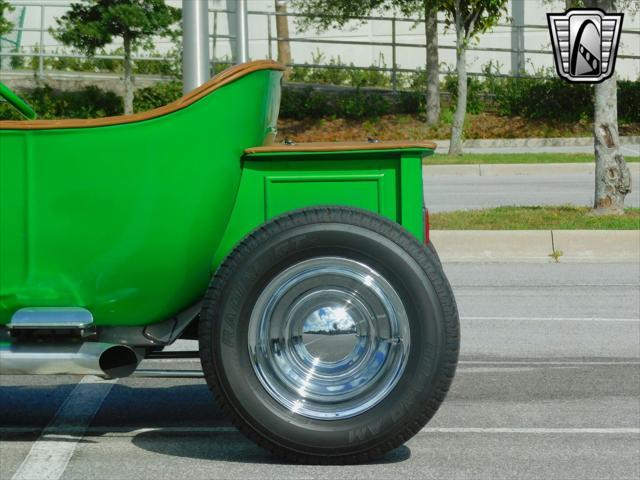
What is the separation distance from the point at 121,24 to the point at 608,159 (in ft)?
50.6

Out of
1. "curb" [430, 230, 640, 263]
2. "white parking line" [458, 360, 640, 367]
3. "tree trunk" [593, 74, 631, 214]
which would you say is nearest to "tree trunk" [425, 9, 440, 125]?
"tree trunk" [593, 74, 631, 214]

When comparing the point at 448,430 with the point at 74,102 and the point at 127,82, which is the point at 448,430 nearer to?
the point at 127,82

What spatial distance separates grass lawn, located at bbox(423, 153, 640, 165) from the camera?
20.5 m

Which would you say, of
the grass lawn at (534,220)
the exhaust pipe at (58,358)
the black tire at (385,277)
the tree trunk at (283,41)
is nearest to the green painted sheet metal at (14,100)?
the exhaust pipe at (58,358)

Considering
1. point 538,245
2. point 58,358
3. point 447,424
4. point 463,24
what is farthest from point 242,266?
point 463,24

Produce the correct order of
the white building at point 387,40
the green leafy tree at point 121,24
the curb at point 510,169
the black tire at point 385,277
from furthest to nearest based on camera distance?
the white building at point 387,40 → the green leafy tree at point 121,24 → the curb at point 510,169 → the black tire at point 385,277

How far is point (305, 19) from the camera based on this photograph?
1122 inches

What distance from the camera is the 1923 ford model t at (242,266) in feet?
13.3

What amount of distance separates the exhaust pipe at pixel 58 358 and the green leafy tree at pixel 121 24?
21.8m

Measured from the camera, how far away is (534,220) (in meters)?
12.0

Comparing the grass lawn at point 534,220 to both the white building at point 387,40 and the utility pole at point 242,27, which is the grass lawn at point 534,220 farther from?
the white building at point 387,40

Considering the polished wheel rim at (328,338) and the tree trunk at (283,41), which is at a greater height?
the tree trunk at (283,41)

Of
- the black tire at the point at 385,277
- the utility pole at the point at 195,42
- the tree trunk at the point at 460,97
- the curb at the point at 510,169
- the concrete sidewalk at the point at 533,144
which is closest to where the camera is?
the black tire at the point at 385,277

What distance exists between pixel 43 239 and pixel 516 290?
5.37 meters
